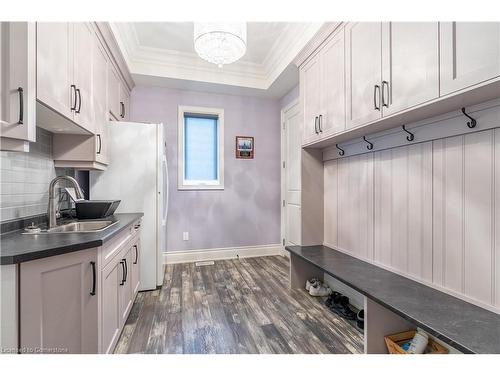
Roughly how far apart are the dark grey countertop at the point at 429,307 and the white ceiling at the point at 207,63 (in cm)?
224

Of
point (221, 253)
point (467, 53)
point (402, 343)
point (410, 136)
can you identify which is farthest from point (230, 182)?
point (467, 53)

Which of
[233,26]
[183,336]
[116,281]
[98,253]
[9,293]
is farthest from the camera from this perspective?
[233,26]

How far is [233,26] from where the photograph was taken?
1.89m

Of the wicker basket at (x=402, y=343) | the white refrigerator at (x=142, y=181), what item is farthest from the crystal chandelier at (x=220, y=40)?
the wicker basket at (x=402, y=343)

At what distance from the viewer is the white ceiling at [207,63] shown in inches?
102

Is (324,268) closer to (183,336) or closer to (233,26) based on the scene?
(183,336)

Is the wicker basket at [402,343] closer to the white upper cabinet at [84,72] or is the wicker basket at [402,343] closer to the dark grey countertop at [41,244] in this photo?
the dark grey countertop at [41,244]

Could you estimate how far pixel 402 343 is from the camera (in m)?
1.50

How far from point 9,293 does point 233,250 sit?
288 cm

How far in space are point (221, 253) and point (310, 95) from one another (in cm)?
260

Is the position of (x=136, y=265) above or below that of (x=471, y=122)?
below

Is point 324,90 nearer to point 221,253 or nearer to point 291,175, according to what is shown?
point 291,175
